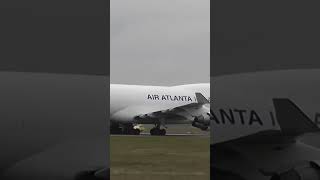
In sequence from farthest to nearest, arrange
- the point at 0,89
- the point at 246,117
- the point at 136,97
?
1. the point at 136,97
2. the point at 246,117
3. the point at 0,89

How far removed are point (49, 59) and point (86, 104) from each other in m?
0.24

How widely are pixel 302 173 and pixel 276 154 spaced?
0.43 feet

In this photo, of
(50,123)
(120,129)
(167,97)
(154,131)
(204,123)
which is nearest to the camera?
(50,123)

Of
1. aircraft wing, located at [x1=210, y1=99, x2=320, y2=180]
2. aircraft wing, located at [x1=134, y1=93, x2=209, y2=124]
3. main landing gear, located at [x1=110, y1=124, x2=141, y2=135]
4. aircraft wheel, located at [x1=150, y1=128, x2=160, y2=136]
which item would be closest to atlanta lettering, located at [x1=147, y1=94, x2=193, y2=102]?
aircraft wing, located at [x1=134, y1=93, x2=209, y2=124]

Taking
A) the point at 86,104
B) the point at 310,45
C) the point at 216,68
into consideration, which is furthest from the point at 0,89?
the point at 310,45

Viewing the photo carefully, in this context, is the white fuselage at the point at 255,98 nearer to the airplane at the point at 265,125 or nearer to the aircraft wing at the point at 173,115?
the airplane at the point at 265,125

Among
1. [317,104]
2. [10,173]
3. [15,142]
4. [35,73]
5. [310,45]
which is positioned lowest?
[10,173]

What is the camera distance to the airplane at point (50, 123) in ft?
6.15

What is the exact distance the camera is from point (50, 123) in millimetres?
1914

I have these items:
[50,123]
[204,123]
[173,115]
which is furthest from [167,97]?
[50,123]

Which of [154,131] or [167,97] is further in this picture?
[154,131]

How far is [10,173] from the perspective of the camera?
6.37 ft

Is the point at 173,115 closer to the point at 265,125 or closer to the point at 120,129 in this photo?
the point at 120,129

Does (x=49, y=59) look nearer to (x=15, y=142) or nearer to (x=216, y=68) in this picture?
(x=15, y=142)
